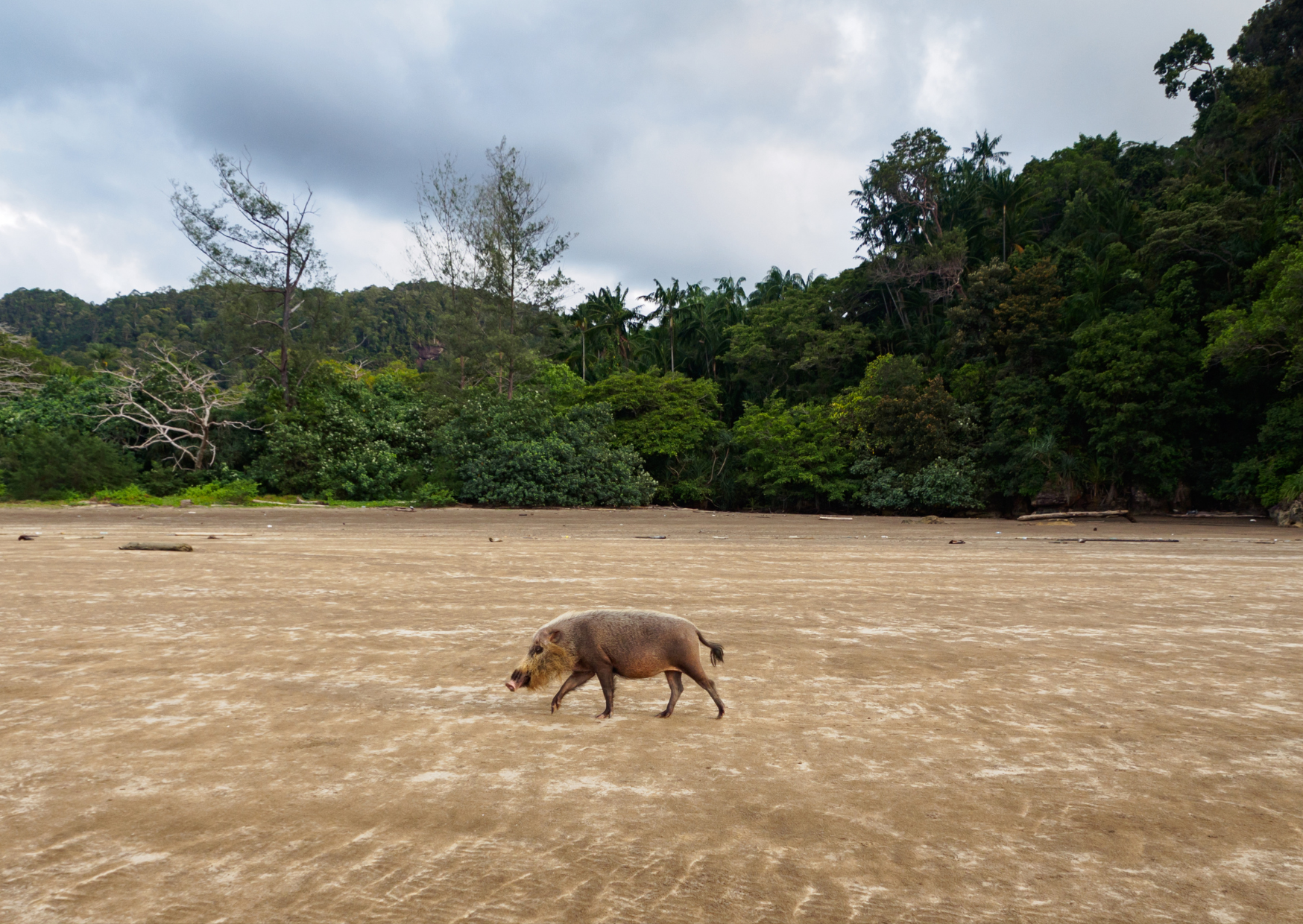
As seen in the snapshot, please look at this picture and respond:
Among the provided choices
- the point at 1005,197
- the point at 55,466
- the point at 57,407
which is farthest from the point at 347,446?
the point at 1005,197

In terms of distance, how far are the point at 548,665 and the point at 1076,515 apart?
29344 mm

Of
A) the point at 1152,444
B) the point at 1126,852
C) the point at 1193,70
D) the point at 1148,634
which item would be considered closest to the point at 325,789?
the point at 1126,852

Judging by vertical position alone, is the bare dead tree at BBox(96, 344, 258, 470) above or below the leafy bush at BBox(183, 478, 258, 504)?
above

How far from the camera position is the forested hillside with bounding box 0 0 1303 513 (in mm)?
28750

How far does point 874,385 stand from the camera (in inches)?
1430

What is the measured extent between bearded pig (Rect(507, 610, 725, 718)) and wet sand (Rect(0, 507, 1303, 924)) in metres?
0.33

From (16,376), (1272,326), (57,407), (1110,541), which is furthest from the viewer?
(16,376)

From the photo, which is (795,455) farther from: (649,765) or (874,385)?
(649,765)

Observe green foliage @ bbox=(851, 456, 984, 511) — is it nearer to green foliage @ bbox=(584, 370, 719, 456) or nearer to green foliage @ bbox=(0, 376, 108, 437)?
green foliage @ bbox=(584, 370, 719, 456)

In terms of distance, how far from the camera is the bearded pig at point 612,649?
438 centimetres

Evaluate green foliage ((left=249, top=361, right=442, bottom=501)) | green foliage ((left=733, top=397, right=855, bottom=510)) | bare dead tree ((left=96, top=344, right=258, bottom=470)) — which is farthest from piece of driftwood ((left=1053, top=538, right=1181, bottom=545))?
bare dead tree ((left=96, top=344, right=258, bottom=470))

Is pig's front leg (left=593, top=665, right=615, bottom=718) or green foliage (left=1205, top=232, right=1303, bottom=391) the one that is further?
green foliage (left=1205, top=232, right=1303, bottom=391)

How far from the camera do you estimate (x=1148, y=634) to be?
282 inches

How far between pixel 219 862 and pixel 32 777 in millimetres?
1530
